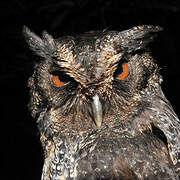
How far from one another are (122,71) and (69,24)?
6.16 feet

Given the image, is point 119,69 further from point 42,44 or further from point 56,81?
point 42,44

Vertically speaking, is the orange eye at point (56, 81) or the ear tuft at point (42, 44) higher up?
the ear tuft at point (42, 44)

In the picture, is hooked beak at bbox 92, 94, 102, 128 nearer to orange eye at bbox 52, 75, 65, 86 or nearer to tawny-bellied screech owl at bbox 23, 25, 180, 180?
tawny-bellied screech owl at bbox 23, 25, 180, 180

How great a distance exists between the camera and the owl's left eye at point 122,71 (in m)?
2.29

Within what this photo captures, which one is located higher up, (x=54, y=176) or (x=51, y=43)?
(x=51, y=43)

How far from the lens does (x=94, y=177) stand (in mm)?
2242

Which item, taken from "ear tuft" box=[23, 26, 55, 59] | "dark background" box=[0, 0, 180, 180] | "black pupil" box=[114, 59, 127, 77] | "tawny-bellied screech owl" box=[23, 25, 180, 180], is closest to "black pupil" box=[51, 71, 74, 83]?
"tawny-bellied screech owl" box=[23, 25, 180, 180]

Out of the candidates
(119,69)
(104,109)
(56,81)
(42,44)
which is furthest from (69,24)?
(104,109)

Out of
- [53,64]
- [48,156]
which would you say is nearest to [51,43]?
[53,64]

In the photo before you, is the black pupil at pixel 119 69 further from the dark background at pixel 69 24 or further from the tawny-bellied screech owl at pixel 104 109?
the dark background at pixel 69 24

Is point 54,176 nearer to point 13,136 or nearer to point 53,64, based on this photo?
point 53,64

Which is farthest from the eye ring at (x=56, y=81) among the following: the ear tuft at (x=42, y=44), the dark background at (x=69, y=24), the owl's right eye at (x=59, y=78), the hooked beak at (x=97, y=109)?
the dark background at (x=69, y=24)

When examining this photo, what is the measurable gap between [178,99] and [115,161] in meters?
2.26

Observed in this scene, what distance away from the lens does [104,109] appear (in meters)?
2.25
